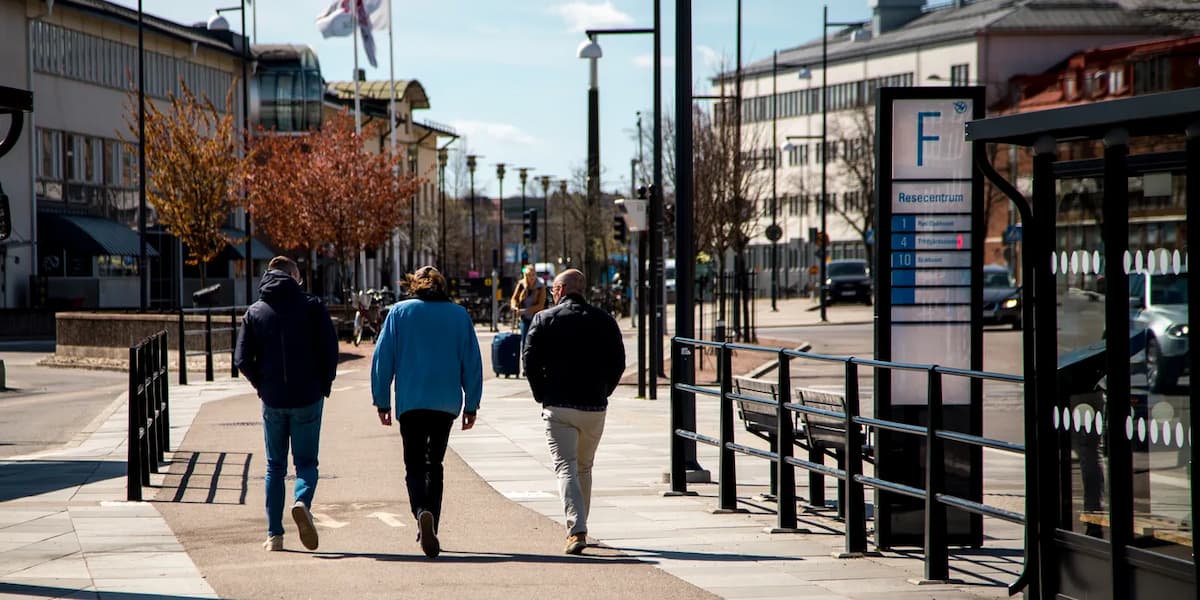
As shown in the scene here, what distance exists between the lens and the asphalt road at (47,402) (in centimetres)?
1825

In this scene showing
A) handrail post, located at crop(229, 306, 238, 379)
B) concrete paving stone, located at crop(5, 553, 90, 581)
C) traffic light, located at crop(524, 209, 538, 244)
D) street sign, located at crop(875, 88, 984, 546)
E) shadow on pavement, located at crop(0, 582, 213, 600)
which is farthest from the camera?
traffic light, located at crop(524, 209, 538, 244)

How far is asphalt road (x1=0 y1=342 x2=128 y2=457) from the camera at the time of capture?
1825cm

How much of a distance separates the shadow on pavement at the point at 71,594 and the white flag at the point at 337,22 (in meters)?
44.2

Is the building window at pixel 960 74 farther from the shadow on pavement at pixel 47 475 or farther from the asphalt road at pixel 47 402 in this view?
the shadow on pavement at pixel 47 475

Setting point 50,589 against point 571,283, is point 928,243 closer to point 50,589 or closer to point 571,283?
point 571,283

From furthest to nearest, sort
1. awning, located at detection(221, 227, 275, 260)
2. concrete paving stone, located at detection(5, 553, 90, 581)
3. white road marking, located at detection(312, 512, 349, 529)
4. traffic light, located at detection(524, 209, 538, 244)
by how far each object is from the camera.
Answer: awning, located at detection(221, 227, 275, 260)
traffic light, located at detection(524, 209, 538, 244)
white road marking, located at detection(312, 512, 349, 529)
concrete paving stone, located at detection(5, 553, 90, 581)

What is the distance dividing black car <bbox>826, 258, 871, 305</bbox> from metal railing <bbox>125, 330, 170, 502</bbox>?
4808cm

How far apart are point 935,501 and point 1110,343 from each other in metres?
2.06

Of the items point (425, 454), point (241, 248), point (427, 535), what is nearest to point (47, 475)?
point (425, 454)

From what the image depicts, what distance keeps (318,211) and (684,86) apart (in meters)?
34.9

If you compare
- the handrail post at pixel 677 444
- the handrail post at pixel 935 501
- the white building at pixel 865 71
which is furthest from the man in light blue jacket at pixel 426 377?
the white building at pixel 865 71

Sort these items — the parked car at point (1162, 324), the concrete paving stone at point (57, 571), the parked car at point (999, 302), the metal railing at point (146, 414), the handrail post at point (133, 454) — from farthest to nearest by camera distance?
the parked car at point (999, 302) → the metal railing at point (146, 414) → the handrail post at point (133, 454) → the concrete paving stone at point (57, 571) → the parked car at point (1162, 324)

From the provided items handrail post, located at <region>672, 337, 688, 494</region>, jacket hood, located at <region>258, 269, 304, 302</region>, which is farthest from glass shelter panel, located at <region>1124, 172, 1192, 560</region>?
handrail post, located at <region>672, 337, 688, 494</region>

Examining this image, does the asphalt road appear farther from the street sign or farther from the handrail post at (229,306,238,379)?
the street sign
